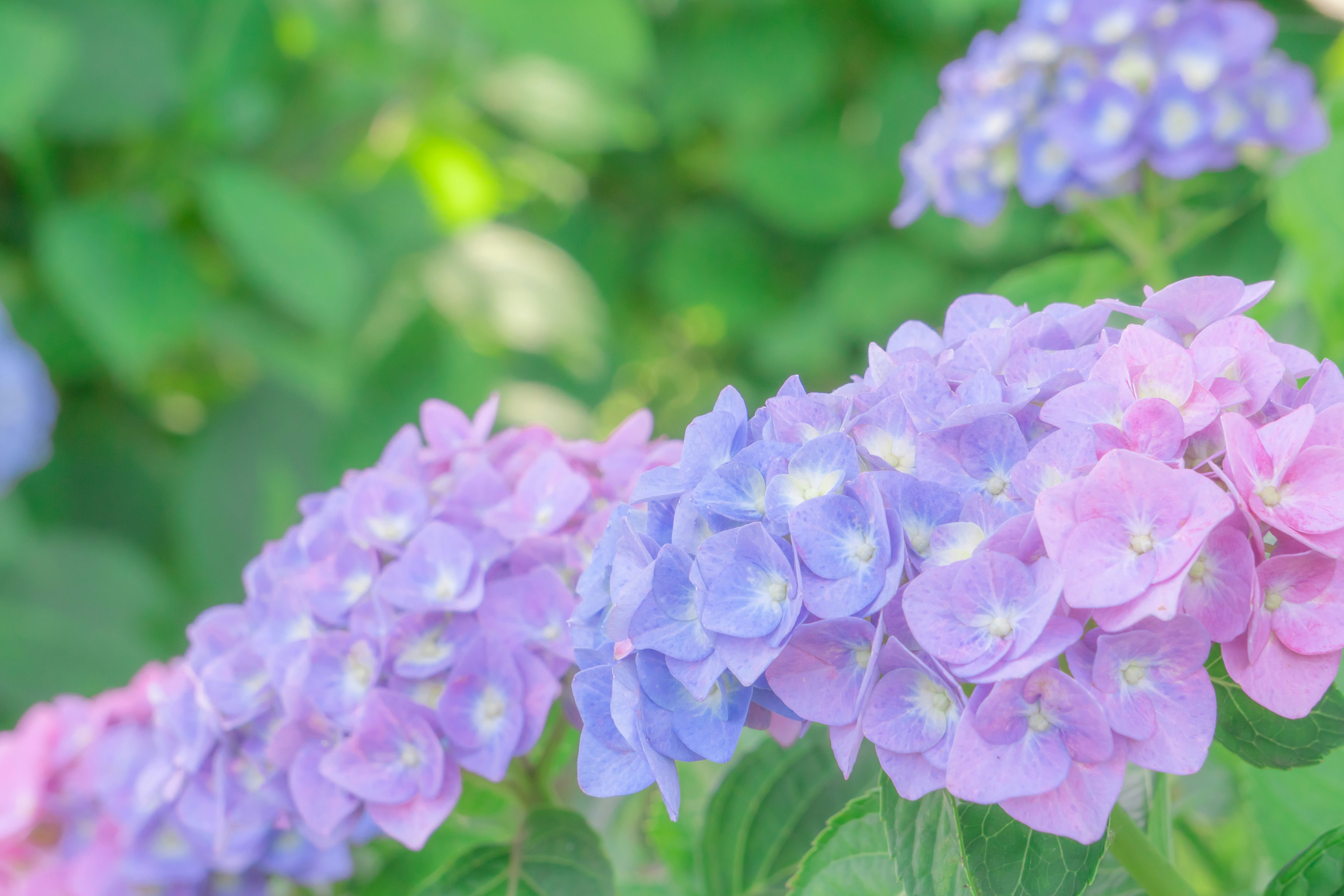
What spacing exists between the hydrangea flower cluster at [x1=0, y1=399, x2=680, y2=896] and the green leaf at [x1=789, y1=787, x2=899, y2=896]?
114 mm

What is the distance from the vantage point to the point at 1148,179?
786 millimetres

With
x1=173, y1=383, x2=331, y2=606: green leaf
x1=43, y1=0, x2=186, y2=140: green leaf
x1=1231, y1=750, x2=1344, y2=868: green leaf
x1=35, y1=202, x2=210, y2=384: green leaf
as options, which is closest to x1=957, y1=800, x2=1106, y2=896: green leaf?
x1=1231, y1=750, x2=1344, y2=868: green leaf

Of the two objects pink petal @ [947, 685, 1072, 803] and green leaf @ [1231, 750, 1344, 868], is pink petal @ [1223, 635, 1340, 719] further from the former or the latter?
green leaf @ [1231, 750, 1344, 868]

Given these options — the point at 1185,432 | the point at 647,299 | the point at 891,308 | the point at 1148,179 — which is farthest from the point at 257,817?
the point at 647,299

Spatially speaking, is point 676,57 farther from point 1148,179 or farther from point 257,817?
point 257,817

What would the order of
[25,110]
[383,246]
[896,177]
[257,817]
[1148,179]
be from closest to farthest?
1. [257,817]
2. [1148,179]
3. [25,110]
4. [383,246]
5. [896,177]

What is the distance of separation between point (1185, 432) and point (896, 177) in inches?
66.0

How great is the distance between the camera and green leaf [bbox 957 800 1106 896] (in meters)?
0.33

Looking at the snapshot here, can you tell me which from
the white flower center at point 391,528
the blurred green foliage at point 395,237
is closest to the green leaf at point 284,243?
the blurred green foliage at point 395,237

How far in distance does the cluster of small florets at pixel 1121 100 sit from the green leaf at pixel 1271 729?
18.3 inches

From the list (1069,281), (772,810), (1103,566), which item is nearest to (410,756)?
(772,810)

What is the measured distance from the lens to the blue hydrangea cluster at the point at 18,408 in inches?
45.6

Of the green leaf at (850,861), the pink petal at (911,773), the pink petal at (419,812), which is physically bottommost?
the green leaf at (850,861)

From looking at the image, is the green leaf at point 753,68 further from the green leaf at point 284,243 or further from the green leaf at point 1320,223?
the green leaf at point 1320,223
